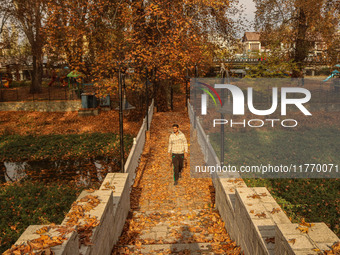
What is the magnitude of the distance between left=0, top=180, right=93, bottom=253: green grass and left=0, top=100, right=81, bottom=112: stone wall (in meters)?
16.8

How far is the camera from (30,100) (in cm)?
3067

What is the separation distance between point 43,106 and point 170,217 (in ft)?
80.5

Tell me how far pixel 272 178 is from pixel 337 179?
2.63 meters

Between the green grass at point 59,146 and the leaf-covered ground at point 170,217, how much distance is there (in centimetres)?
471

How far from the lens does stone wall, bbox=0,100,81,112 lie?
29547 mm

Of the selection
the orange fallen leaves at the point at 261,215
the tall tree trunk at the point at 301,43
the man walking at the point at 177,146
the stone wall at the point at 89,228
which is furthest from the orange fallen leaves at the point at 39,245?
the tall tree trunk at the point at 301,43

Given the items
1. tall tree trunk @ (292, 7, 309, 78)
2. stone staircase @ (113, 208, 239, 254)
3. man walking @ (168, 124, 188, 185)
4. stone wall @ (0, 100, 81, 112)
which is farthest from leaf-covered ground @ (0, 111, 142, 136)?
tall tree trunk @ (292, 7, 309, 78)

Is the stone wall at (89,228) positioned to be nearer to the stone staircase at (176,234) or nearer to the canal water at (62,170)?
the stone staircase at (176,234)

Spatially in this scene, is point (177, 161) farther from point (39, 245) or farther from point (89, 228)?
point (39, 245)

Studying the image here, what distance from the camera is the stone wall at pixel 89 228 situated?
3.70 m

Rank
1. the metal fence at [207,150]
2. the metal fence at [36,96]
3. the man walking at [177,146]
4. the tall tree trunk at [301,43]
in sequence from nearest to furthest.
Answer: the metal fence at [207,150] → the man walking at [177,146] → the tall tree trunk at [301,43] → the metal fence at [36,96]

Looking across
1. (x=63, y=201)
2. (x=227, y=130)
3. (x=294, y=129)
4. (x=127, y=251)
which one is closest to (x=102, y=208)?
(x=127, y=251)

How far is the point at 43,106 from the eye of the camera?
Answer: 29609 mm

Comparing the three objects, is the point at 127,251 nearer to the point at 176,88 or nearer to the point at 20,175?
the point at 20,175
